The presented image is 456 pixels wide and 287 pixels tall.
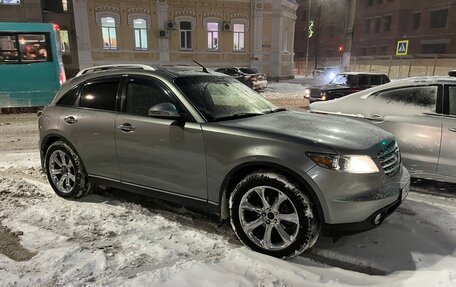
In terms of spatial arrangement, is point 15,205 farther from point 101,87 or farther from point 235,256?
point 235,256

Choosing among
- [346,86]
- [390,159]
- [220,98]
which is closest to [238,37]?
[346,86]

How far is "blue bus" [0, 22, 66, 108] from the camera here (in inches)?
480

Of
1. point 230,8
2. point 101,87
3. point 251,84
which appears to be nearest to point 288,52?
point 230,8

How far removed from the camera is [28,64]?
12438mm

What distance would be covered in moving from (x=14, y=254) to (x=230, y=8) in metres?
25.4

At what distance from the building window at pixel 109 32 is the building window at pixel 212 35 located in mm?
6438

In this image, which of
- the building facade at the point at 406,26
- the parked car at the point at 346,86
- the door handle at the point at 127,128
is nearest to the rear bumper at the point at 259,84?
the parked car at the point at 346,86

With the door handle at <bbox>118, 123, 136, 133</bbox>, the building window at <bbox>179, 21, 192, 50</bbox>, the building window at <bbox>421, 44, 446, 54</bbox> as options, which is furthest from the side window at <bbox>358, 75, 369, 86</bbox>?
the building window at <bbox>421, 44, 446, 54</bbox>

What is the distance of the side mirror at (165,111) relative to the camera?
3.70 metres

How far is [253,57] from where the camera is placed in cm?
2753

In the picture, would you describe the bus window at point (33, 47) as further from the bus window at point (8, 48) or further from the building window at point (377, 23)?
the building window at point (377, 23)

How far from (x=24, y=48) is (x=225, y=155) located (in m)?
11.7

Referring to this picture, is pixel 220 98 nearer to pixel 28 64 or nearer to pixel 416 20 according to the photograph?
pixel 28 64

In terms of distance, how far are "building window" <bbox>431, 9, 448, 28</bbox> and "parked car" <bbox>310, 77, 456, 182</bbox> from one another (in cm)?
4611
